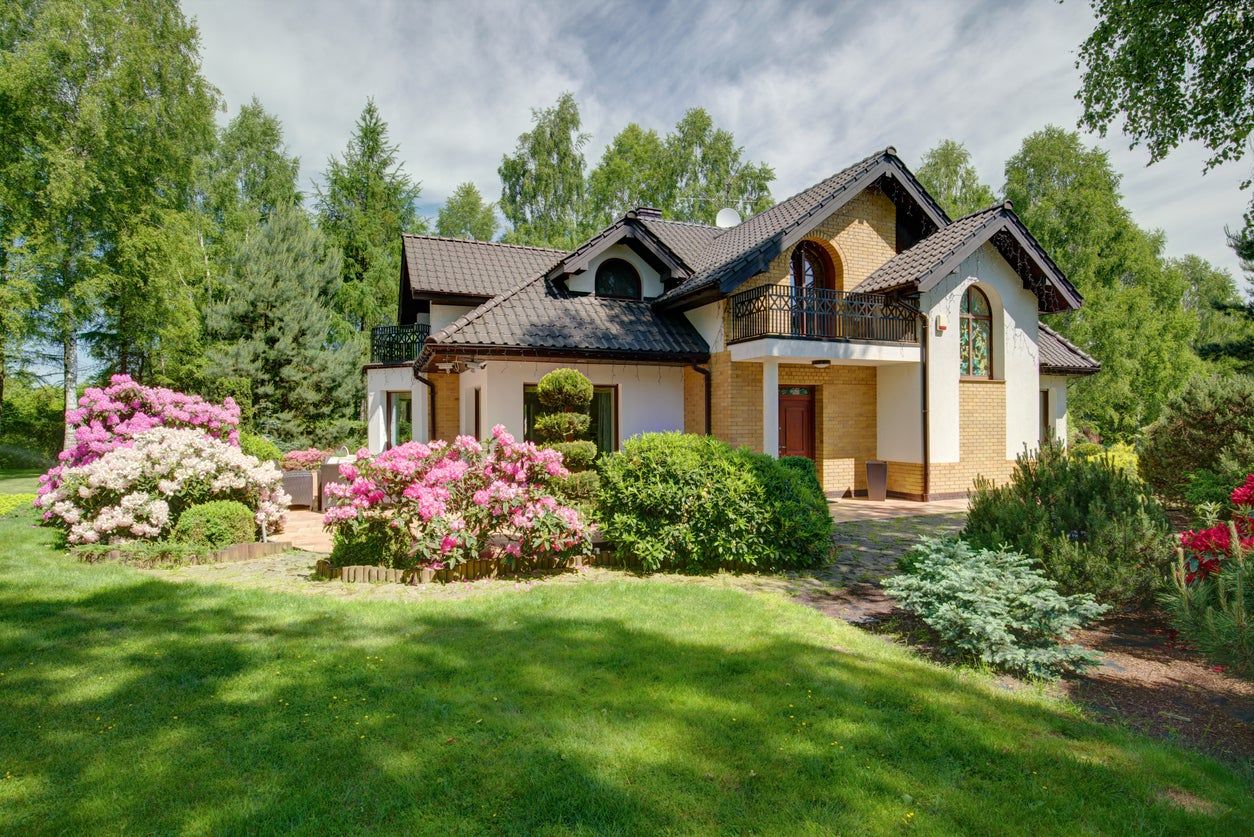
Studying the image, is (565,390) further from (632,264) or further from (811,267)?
(811,267)

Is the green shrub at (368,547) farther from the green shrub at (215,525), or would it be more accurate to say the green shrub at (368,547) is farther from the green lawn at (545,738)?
the green shrub at (215,525)

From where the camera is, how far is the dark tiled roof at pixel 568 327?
1188 centimetres

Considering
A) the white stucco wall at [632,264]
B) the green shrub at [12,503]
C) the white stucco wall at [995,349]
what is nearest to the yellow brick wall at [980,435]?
the white stucco wall at [995,349]

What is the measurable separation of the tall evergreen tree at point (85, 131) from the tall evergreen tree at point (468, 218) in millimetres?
15641

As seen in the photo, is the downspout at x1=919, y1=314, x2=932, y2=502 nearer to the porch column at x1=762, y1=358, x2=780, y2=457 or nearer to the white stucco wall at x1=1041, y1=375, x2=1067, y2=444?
the porch column at x1=762, y1=358, x2=780, y2=457

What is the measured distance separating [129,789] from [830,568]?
6.72m

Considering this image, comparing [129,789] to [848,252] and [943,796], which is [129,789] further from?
[848,252]

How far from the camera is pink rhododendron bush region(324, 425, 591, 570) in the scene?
22.4ft

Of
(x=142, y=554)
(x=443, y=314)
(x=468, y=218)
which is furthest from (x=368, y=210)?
(x=142, y=554)

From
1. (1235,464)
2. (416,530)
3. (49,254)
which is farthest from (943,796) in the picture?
(49,254)

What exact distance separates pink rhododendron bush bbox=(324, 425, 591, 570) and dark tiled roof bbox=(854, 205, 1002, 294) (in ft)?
33.2

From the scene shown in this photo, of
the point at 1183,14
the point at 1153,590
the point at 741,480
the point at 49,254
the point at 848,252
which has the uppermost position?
the point at 1183,14

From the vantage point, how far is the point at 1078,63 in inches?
492

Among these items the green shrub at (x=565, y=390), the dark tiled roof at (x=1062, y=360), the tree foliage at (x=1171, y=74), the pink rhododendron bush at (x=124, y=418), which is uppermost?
the tree foliage at (x=1171, y=74)
